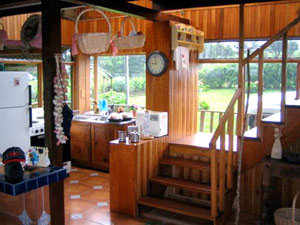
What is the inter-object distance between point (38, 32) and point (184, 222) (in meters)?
2.65

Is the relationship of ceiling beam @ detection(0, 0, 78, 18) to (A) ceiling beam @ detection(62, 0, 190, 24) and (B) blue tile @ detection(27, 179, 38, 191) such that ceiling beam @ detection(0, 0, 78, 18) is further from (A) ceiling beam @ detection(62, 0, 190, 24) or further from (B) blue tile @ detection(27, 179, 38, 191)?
(B) blue tile @ detection(27, 179, 38, 191)

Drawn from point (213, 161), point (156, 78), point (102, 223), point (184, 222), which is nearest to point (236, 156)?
point (213, 161)

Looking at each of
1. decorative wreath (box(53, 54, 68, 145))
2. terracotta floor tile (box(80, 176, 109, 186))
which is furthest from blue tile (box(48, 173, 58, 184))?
terracotta floor tile (box(80, 176, 109, 186))

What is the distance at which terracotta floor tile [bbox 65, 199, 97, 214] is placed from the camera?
4184mm

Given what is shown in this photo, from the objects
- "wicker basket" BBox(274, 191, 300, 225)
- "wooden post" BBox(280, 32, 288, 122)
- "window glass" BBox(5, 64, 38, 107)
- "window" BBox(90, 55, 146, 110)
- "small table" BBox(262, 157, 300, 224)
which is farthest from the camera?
"window" BBox(90, 55, 146, 110)

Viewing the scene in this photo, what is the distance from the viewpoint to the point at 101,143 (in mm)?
5645

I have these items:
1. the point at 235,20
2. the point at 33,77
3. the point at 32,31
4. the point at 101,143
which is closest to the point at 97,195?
the point at 101,143

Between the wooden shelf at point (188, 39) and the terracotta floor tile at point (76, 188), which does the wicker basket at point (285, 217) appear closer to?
the wooden shelf at point (188, 39)

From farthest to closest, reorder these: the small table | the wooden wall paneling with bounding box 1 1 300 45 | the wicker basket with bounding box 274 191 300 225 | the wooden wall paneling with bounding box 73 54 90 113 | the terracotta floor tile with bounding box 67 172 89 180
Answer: the wooden wall paneling with bounding box 73 54 90 113, the terracotta floor tile with bounding box 67 172 89 180, the wooden wall paneling with bounding box 1 1 300 45, the wicker basket with bounding box 274 191 300 225, the small table

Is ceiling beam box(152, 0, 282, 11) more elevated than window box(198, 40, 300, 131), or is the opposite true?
ceiling beam box(152, 0, 282, 11)

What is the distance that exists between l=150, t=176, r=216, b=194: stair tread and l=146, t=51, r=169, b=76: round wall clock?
53.6 inches

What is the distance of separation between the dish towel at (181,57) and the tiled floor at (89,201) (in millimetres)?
2020

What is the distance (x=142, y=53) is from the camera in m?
6.14

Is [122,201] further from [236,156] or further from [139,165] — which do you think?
[236,156]
